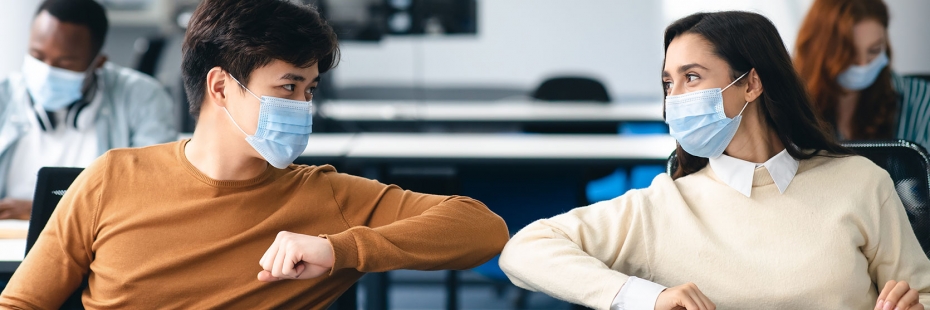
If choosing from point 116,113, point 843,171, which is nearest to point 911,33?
point 843,171

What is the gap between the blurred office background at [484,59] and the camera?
3.19m

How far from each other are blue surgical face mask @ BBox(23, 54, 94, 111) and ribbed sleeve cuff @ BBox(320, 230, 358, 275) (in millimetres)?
1459

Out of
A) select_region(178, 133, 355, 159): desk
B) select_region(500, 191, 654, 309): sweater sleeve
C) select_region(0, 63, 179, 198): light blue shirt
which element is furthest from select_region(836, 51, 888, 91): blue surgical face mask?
select_region(0, 63, 179, 198): light blue shirt

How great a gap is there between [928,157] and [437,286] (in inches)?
111

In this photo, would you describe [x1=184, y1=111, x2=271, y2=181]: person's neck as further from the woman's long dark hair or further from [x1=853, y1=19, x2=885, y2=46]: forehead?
[x1=853, y1=19, x2=885, y2=46]: forehead

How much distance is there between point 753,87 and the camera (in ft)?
4.86

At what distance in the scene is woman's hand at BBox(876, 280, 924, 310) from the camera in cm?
126

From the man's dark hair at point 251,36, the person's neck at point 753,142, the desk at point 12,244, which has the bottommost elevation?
the desk at point 12,244

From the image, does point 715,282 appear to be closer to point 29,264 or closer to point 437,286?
point 29,264

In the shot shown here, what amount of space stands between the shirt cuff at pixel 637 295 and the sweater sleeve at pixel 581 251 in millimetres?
16

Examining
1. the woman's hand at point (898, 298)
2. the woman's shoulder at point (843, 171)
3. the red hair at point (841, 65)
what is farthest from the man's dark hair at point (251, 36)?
the red hair at point (841, 65)

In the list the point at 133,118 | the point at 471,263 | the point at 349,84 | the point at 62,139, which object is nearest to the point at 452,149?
the point at 133,118

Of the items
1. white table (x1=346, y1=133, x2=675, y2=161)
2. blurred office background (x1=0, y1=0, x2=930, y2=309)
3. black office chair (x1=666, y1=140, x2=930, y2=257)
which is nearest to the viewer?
black office chair (x1=666, y1=140, x2=930, y2=257)

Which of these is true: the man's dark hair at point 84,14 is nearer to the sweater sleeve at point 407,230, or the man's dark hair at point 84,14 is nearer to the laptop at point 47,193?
the laptop at point 47,193
